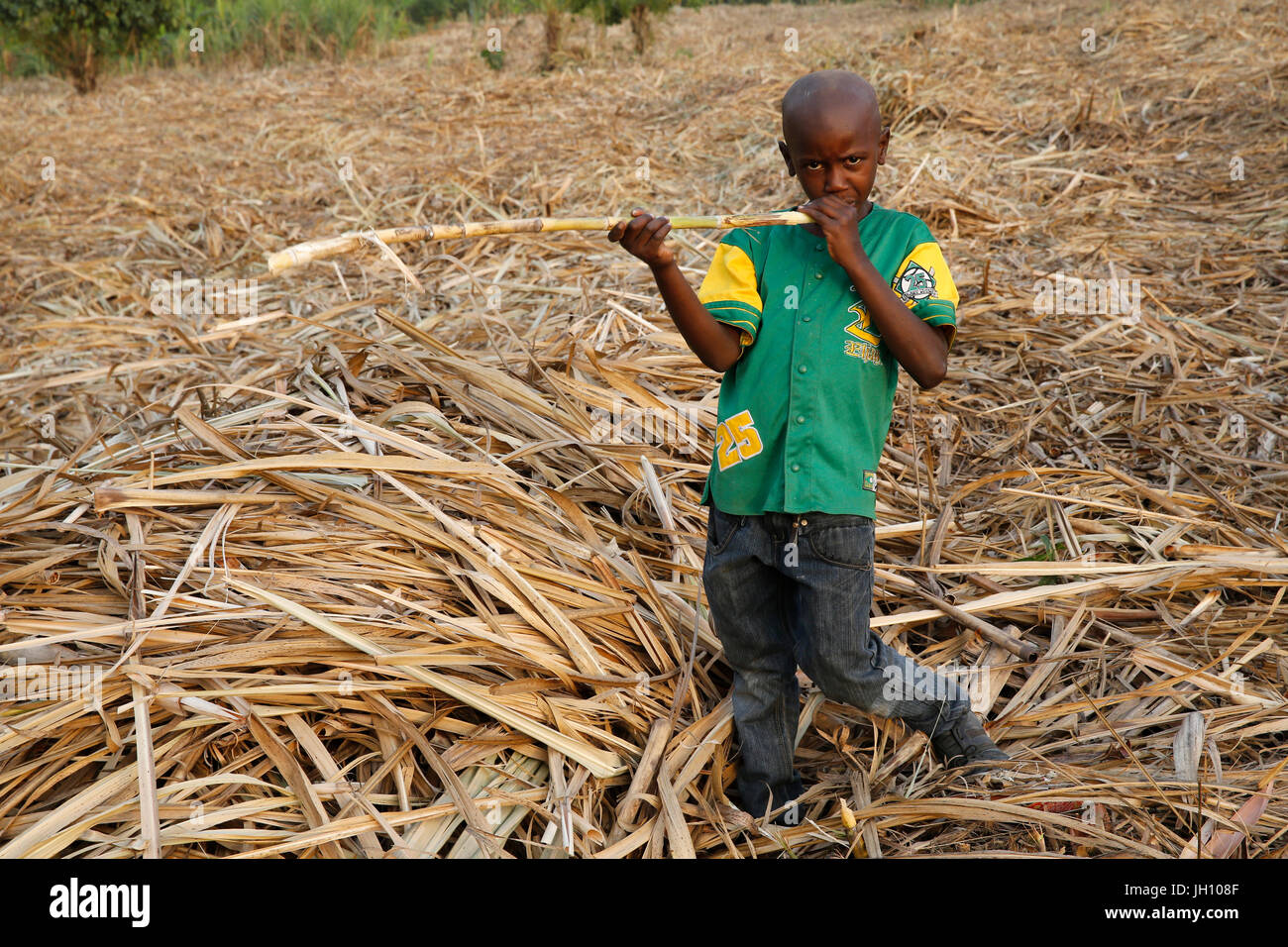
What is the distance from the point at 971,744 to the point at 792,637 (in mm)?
454

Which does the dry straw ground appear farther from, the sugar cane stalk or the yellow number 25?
the sugar cane stalk

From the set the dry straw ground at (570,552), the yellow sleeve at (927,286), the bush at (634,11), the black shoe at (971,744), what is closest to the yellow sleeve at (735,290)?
Result: the yellow sleeve at (927,286)

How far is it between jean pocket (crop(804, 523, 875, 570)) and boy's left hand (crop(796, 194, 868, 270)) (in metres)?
0.50

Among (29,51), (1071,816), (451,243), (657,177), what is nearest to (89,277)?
(451,243)

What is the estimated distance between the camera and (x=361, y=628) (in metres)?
2.06

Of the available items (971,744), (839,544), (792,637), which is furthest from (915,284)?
(971,744)

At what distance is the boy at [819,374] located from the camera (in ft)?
5.73

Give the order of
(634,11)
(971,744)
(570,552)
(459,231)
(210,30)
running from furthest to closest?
(210,30) < (634,11) < (570,552) < (971,744) < (459,231)

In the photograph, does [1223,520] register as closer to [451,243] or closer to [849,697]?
[849,697]

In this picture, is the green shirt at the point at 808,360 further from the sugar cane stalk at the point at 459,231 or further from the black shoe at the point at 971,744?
the black shoe at the point at 971,744

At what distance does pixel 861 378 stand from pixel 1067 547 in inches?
45.9

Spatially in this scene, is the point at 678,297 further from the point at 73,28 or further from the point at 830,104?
the point at 73,28

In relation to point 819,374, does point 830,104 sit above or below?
above

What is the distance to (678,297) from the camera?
1.73m
